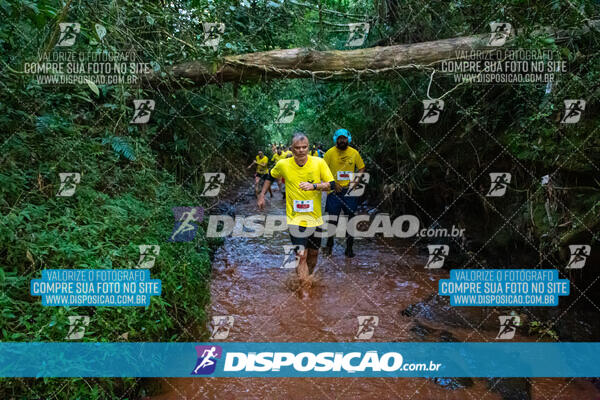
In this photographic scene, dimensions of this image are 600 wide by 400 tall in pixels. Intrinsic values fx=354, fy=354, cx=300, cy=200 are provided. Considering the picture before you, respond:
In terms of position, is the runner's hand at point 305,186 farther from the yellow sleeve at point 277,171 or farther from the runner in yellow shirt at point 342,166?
the runner in yellow shirt at point 342,166

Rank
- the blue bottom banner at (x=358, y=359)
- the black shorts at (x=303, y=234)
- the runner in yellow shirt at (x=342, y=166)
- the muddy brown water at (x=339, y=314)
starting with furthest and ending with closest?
the runner in yellow shirt at (x=342, y=166)
the black shorts at (x=303, y=234)
the blue bottom banner at (x=358, y=359)
the muddy brown water at (x=339, y=314)

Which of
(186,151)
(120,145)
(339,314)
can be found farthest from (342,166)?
(186,151)

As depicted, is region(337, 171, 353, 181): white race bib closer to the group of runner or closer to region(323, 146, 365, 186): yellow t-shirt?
region(323, 146, 365, 186): yellow t-shirt

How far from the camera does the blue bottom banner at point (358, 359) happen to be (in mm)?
3291

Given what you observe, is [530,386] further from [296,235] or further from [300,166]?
[300,166]

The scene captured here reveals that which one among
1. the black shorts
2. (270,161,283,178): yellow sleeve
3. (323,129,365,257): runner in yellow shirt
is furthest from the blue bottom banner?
(323,129,365,257): runner in yellow shirt

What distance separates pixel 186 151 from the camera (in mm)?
7617

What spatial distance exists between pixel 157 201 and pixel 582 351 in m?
5.60

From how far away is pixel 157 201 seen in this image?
17.4ft

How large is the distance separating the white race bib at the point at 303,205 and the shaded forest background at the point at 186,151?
60.3 inches

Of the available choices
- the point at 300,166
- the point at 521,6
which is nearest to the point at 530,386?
the point at 300,166

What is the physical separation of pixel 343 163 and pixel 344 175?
0.20 meters

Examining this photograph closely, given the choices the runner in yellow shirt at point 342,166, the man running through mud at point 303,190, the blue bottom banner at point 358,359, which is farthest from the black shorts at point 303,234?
the blue bottom banner at point 358,359

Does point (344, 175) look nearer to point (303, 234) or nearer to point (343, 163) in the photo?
point (343, 163)
